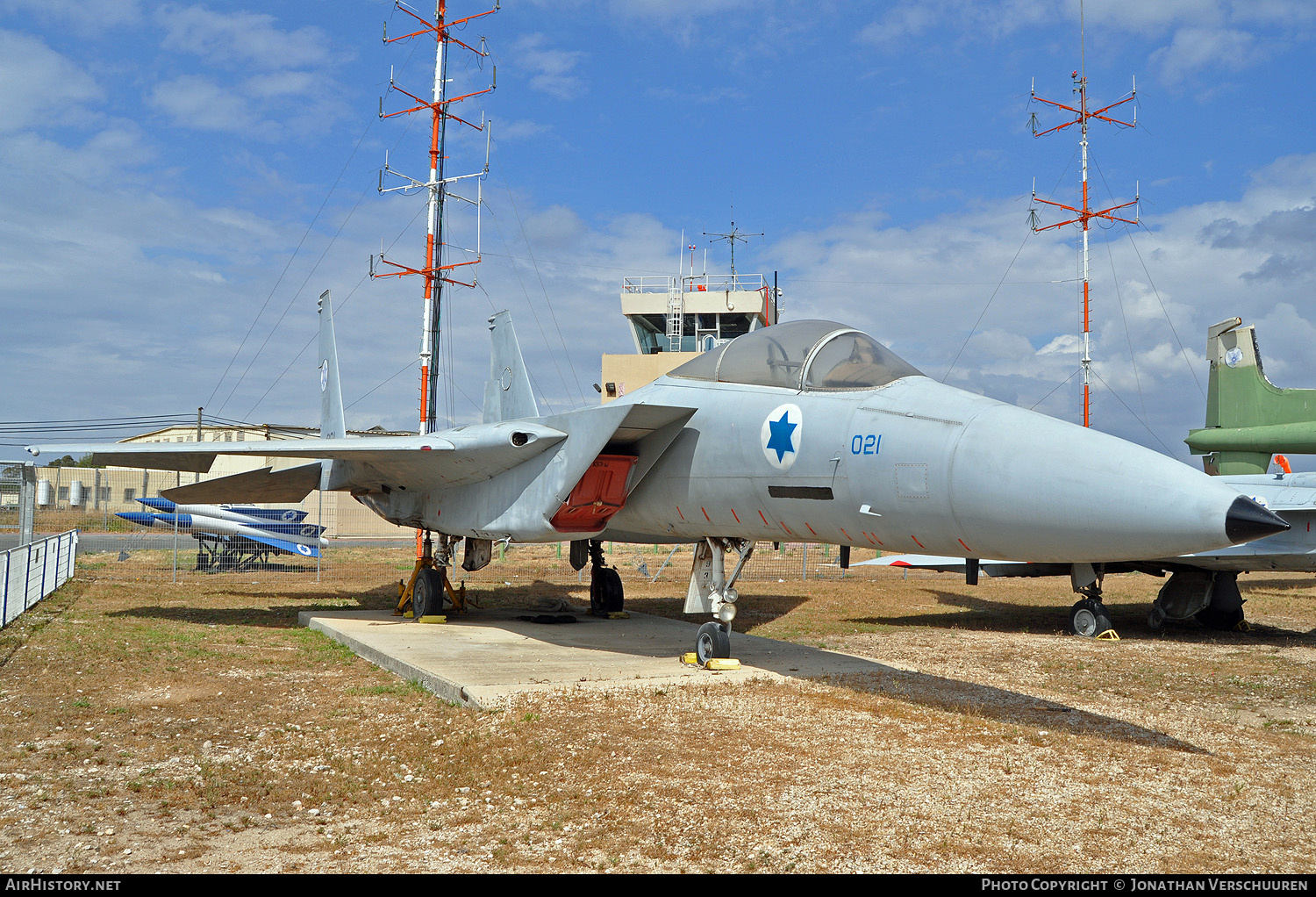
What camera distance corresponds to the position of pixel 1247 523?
12.9 ft

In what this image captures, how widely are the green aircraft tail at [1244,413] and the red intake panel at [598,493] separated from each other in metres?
13.2

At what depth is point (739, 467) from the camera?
6.75m

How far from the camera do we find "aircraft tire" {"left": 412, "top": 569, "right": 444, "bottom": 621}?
11.6 m

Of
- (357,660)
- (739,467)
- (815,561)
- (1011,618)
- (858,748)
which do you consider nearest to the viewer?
(858,748)

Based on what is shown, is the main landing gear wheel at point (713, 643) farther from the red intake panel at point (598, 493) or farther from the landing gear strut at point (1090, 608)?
the landing gear strut at point (1090, 608)

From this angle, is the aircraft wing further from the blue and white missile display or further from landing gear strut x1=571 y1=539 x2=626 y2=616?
the blue and white missile display

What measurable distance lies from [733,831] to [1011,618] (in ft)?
37.4

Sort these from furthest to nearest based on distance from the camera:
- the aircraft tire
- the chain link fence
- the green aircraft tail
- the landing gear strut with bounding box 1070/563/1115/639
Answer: the chain link fence < the green aircraft tail < the aircraft tire < the landing gear strut with bounding box 1070/563/1115/639

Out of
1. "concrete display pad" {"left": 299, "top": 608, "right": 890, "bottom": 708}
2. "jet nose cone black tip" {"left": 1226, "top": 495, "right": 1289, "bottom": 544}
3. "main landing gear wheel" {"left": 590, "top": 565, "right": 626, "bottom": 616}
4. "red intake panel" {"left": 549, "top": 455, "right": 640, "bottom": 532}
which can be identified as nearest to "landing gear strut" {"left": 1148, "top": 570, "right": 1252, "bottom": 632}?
"concrete display pad" {"left": 299, "top": 608, "right": 890, "bottom": 708}

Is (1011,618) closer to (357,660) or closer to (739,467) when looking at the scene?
(739,467)

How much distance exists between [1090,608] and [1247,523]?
8.36 meters

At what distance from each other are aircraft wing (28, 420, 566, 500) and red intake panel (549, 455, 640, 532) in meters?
0.53

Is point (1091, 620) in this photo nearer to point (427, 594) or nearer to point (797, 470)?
point (797, 470)
